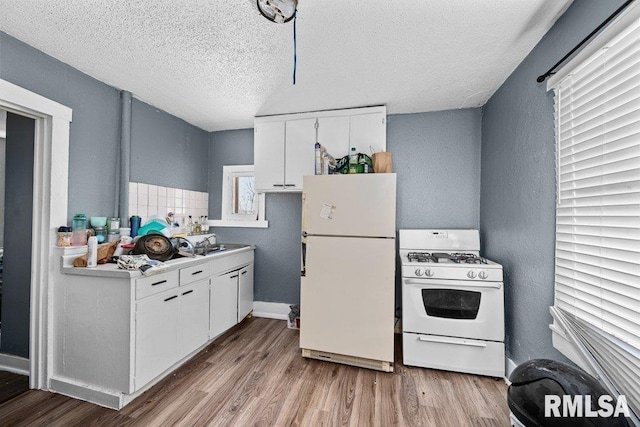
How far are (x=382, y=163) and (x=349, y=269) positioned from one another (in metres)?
1.00

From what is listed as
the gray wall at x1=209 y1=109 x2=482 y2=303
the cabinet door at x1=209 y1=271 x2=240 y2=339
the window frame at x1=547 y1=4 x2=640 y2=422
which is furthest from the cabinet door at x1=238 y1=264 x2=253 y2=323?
the window frame at x1=547 y1=4 x2=640 y2=422

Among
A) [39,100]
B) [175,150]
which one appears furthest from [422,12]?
[175,150]

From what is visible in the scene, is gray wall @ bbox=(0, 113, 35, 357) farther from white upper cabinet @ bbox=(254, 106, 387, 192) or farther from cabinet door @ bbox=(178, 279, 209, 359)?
white upper cabinet @ bbox=(254, 106, 387, 192)

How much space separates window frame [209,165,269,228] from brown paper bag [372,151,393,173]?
1.50m

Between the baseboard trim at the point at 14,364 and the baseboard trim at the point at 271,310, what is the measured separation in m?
1.91

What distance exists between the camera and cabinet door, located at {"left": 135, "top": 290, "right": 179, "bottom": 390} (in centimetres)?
174

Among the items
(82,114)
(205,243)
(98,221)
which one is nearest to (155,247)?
(98,221)

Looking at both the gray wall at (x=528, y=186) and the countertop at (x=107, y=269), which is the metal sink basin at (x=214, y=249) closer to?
the countertop at (x=107, y=269)

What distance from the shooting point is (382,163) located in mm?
2381

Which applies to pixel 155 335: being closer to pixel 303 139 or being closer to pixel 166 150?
pixel 166 150

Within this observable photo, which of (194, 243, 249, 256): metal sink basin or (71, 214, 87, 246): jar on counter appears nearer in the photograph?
(71, 214, 87, 246): jar on counter

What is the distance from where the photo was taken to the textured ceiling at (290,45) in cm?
140

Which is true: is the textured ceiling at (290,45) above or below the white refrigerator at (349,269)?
above

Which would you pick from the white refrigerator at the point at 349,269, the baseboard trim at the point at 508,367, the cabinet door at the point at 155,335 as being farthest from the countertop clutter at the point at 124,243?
the baseboard trim at the point at 508,367
